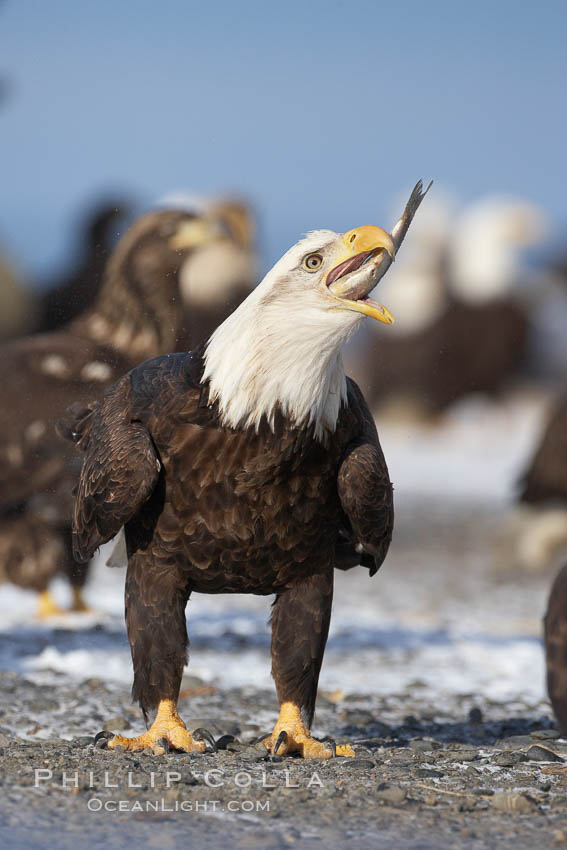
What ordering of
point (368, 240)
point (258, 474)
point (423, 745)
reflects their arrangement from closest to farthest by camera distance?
point (368, 240) < point (258, 474) < point (423, 745)

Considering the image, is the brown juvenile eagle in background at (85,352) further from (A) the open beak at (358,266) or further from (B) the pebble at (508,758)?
(B) the pebble at (508,758)

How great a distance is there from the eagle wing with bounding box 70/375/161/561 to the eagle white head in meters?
0.28

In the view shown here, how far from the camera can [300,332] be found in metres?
3.64

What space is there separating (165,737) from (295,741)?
42 centimetres

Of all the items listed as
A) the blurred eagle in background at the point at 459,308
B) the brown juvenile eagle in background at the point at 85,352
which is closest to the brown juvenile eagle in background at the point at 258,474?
the brown juvenile eagle in background at the point at 85,352

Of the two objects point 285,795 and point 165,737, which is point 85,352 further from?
point 285,795

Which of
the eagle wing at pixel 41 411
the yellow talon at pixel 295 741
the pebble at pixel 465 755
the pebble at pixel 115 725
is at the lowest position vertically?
the pebble at pixel 115 725

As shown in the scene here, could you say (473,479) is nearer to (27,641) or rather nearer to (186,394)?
(27,641)

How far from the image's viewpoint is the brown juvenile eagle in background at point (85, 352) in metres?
6.15

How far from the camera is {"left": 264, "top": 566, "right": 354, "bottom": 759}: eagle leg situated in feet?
13.3

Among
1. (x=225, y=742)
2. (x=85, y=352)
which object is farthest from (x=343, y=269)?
(x=85, y=352)

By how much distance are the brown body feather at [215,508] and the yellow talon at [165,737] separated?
49 millimetres

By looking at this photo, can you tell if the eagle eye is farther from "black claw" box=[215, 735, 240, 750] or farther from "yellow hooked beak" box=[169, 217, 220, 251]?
"yellow hooked beak" box=[169, 217, 220, 251]

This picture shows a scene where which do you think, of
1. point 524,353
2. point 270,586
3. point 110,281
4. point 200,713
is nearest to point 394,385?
point 524,353
